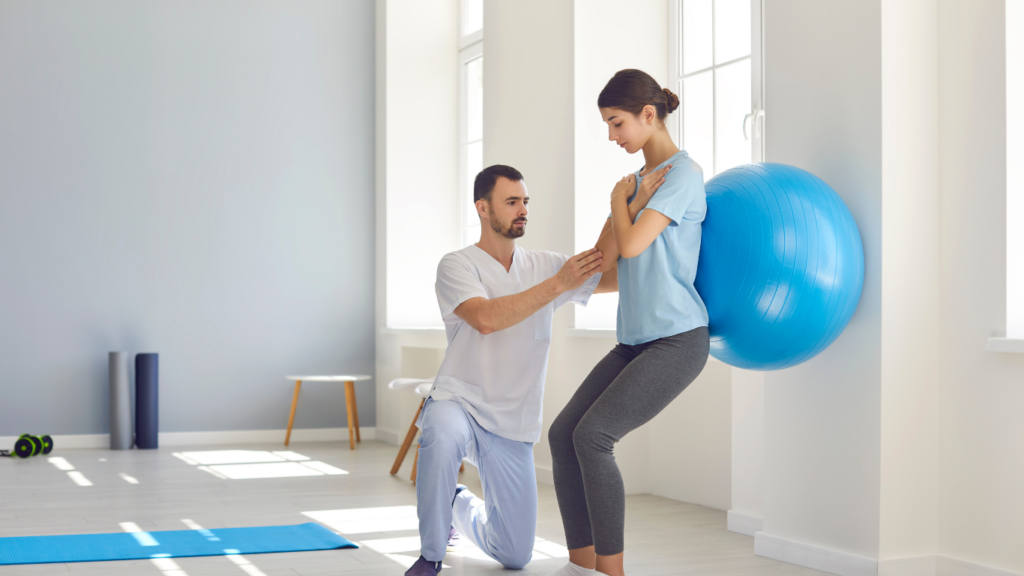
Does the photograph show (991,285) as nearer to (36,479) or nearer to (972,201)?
(972,201)

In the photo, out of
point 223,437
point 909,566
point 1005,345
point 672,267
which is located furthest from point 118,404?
point 1005,345

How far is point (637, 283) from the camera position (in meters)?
2.36

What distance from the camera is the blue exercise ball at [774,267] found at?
7.45 feet

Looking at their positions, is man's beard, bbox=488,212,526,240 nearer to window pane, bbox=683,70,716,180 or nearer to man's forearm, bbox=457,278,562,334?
man's forearm, bbox=457,278,562,334

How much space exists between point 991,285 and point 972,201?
238 millimetres

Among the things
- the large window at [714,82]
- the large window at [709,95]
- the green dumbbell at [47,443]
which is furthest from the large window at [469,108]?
the green dumbbell at [47,443]

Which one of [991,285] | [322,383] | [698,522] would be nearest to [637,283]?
[991,285]

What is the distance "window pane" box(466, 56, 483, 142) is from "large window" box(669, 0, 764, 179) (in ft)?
7.92

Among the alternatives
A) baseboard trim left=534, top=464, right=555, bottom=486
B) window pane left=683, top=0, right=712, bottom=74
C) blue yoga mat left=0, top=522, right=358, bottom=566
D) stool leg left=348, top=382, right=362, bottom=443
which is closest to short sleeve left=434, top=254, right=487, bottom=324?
blue yoga mat left=0, top=522, right=358, bottom=566

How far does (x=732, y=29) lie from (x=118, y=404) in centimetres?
431

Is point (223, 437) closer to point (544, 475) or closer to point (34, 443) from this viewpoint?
point (34, 443)

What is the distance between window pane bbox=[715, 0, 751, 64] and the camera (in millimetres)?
4023

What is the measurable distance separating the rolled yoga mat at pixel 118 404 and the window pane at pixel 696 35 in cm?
391

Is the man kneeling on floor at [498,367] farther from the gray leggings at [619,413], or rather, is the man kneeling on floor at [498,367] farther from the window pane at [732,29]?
the window pane at [732,29]
